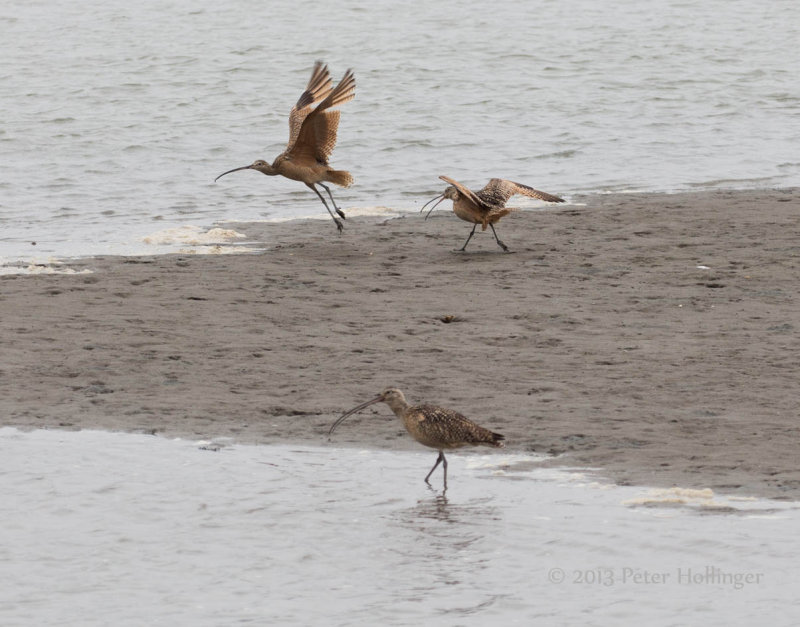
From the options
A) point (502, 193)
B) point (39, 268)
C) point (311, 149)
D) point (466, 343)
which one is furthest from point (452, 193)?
point (466, 343)

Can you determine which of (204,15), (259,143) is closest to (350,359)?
(259,143)

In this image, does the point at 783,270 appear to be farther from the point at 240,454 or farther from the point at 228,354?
the point at 240,454

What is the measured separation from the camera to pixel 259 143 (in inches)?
862

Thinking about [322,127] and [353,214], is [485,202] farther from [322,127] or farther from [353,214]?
[353,214]

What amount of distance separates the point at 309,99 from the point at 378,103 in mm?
A: 9900

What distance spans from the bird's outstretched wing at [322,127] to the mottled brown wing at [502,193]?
160cm

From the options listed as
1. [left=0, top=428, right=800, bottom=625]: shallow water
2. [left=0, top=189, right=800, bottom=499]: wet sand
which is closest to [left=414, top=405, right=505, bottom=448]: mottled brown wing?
[left=0, top=428, right=800, bottom=625]: shallow water

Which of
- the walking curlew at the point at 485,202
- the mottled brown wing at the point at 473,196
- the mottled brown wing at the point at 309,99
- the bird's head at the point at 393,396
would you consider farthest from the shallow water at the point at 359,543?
the mottled brown wing at the point at 309,99

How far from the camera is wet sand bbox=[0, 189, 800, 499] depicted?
809 centimetres

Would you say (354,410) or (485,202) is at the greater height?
(485,202)

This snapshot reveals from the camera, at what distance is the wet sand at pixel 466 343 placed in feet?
26.5

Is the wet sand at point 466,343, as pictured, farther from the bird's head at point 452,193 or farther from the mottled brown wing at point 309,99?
the mottled brown wing at point 309,99

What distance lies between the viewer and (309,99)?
15.3 metres

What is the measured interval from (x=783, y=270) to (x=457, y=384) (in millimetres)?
3971
